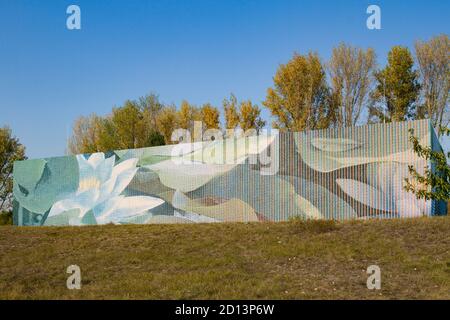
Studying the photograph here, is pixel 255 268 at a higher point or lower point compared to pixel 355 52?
lower

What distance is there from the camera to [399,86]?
33.2 m

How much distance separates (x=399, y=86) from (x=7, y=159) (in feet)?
114

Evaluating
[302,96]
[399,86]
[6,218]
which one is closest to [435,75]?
[399,86]

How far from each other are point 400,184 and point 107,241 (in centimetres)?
1121

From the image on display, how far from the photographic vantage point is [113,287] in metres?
8.91

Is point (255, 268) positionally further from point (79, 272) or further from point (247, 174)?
point (247, 174)

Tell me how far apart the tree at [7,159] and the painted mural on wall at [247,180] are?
12.7 meters

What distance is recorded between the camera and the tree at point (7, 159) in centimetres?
3900

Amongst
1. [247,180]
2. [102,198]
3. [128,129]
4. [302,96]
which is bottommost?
[102,198]

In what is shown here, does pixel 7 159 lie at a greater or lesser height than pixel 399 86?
lesser

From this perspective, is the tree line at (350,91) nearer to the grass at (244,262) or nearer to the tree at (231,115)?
the tree at (231,115)

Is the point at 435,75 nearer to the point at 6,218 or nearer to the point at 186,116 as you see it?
the point at 186,116

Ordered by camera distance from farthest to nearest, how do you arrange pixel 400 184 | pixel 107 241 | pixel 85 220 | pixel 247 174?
pixel 85 220 → pixel 247 174 → pixel 400 184 → pixel 107 241
